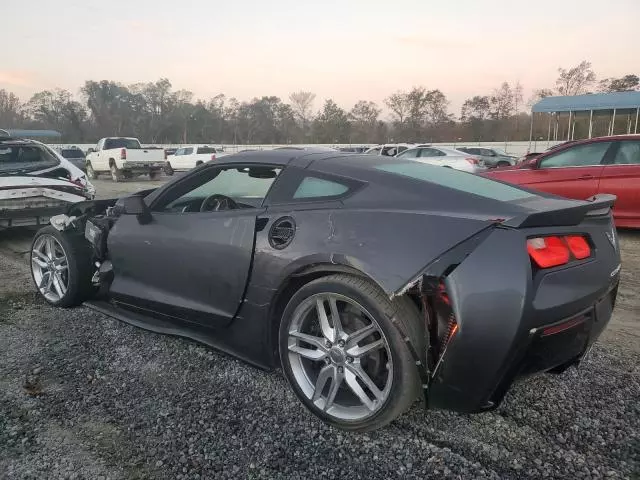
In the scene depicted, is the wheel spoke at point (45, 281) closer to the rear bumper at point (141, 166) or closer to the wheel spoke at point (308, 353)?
the wheel spoke at point (308, 353)

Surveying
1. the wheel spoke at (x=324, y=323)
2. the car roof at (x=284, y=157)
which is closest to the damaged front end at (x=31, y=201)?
the car roof at (x=284, y=157)

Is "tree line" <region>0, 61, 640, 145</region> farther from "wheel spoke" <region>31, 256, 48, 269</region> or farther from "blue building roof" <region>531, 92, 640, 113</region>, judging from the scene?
"wheel spoke" <region>31, 256, 48, 269</region>

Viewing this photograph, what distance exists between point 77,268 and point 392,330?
9.15 ft

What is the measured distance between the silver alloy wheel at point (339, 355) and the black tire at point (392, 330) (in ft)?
0.11

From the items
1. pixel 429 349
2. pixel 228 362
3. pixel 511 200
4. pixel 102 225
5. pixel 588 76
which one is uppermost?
pixel 588 76

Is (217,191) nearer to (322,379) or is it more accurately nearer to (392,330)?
(322,379)

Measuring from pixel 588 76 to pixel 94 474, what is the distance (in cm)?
6172

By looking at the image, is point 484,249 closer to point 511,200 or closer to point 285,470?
point 511,200

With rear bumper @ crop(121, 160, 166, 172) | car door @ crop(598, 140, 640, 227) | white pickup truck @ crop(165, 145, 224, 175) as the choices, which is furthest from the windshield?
car door @ crop(598, 140, 640, 227)

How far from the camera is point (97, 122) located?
228 ft

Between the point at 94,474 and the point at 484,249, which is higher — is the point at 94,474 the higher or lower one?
the lower one

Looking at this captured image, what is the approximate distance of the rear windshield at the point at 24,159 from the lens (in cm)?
669

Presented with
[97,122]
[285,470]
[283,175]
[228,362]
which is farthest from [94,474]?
[97,122]

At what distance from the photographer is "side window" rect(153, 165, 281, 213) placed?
302cm
